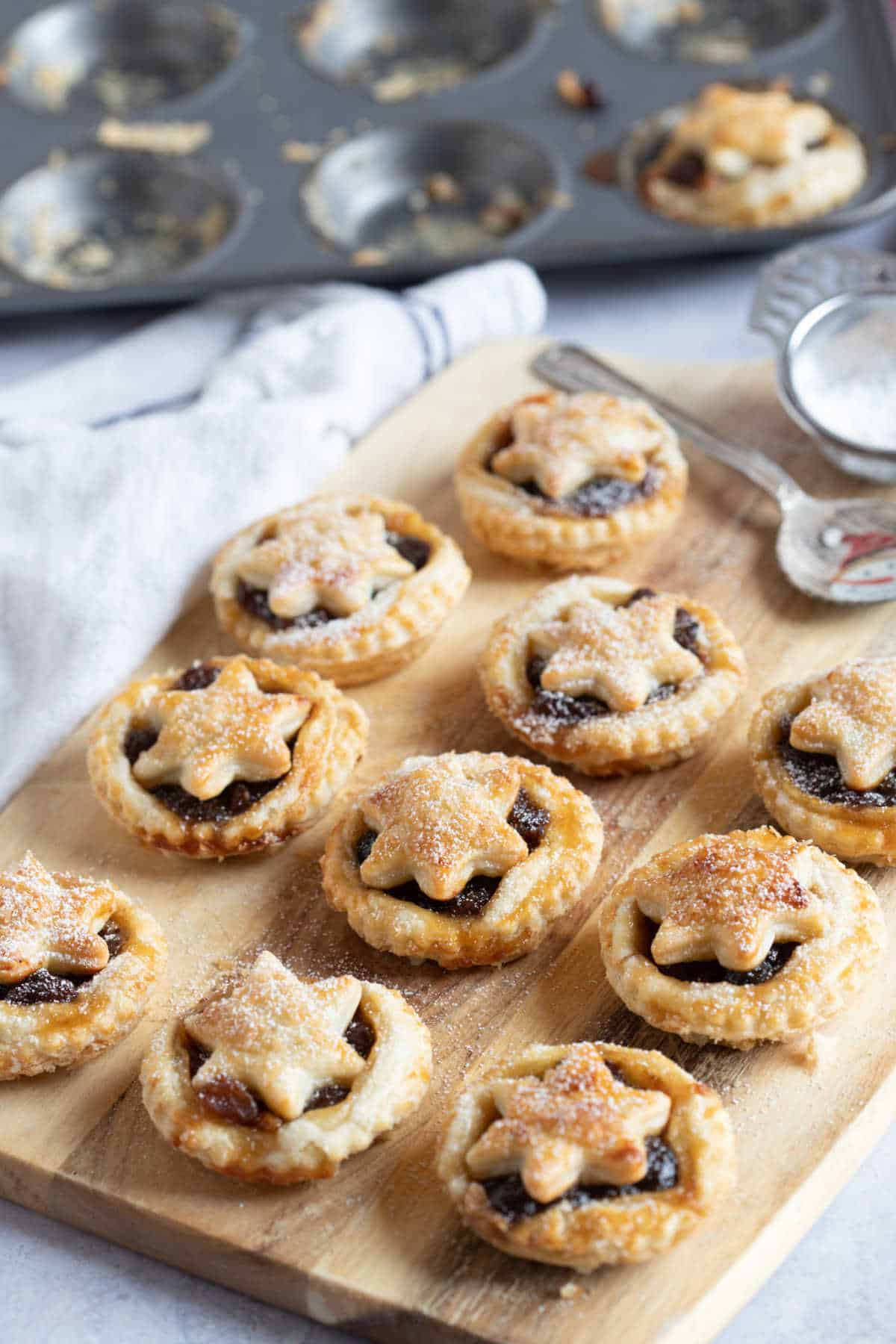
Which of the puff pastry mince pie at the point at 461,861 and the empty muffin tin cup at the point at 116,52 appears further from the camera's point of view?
the empty muffin tin cup at the point at 116,52

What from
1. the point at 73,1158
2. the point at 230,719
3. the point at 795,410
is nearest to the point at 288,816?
the point at 230,719

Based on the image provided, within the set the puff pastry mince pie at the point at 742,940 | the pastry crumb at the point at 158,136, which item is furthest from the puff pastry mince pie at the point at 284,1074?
the pastry crumb at the point at 158,136

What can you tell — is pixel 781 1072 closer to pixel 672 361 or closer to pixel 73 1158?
pixel 73 1158

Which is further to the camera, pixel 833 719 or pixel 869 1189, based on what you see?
pixel 833 719

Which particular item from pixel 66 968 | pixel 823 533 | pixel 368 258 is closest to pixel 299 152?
pixel 368 258

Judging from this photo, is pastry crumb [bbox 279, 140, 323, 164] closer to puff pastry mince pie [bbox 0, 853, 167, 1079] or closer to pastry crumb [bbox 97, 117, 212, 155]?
pastry crumb [bbox 97, 117, 212, 155]

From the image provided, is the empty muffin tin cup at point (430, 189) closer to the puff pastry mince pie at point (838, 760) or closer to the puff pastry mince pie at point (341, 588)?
the puff pastry mince pie at point (341, 588)
